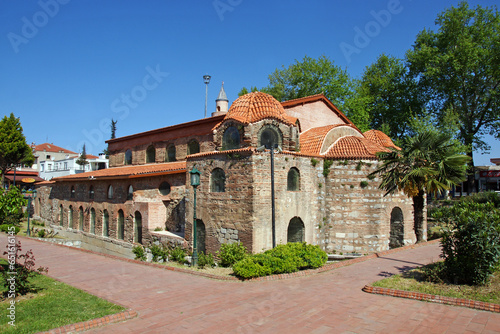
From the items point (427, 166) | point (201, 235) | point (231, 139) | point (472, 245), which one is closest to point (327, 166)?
point (427, 166)

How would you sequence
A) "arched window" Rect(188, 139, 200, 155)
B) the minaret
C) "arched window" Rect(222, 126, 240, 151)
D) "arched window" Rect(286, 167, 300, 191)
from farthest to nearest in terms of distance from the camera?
the minaret, "arched window" Rect(188, 139, 200, 155), "arched window" Rect(222, 126, 240, 151), "arched window" Rect(286, 167, 300, 191)

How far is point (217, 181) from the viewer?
599 inches

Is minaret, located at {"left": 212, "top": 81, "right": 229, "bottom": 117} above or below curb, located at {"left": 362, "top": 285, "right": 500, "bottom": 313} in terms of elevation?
above

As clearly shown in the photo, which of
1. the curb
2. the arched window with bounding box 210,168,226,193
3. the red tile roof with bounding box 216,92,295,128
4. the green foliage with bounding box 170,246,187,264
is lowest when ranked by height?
the green foliage with bounding box 170,246,187,264

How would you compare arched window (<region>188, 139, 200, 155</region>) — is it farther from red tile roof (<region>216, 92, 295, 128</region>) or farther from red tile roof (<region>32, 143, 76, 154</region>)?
red tile roof (<region>32, 143, 76, 154</region>)

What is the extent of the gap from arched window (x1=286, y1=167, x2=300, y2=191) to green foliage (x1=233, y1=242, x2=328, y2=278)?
12.7ft

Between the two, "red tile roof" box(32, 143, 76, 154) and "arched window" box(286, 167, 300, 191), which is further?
"red tile roof" box(32, 143, 76, 154)

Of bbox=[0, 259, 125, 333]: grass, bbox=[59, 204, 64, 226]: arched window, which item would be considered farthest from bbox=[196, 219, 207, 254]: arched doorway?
bbox=[59, 204, 64, 226]: arched window

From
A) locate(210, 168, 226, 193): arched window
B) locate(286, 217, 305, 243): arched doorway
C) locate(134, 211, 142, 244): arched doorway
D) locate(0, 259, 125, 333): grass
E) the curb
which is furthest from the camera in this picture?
locate(134, 211, 142, 244): arched doorway

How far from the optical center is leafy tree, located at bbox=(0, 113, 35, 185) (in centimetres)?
3388

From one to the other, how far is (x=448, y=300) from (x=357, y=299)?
1.92 m

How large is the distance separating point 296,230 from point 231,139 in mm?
4972

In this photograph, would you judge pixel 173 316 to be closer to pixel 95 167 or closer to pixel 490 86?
pixel 490 86

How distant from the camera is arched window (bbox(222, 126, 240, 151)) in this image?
51.0 ft
